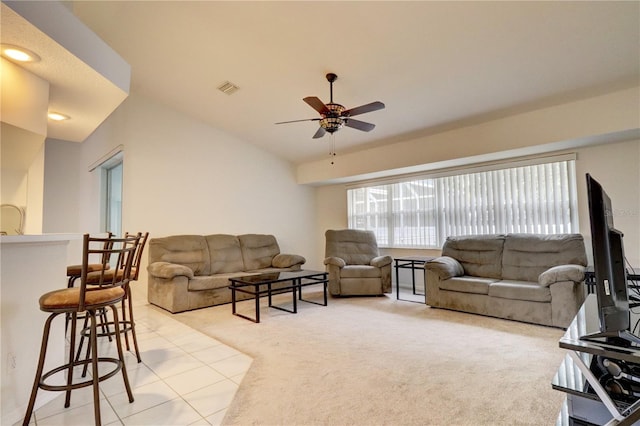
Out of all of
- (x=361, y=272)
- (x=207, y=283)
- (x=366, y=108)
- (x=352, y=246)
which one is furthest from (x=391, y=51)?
(x=207, y=283)

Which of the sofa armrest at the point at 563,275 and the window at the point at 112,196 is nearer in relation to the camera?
the sofa armrest at the point at 563,275

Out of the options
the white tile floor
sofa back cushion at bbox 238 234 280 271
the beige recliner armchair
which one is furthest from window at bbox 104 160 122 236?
the beige recliner armchair

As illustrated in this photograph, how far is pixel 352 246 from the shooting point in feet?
18.7

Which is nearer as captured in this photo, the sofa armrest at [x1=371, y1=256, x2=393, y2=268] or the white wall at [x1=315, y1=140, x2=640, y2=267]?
the white wall at [x1=315, y1=140, x2=640, y2=267]

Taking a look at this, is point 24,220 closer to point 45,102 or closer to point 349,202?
point 45,102

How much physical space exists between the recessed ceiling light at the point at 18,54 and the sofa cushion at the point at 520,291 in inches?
178

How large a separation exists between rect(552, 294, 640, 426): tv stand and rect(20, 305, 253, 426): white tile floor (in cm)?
171

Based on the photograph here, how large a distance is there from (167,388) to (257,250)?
3.65 metres

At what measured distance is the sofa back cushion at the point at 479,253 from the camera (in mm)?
4270

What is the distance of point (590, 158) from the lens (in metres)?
3.94

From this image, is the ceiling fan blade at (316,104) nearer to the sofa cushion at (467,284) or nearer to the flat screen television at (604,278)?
the flat screen television at (604,278)

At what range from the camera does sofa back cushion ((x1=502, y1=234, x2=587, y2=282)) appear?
147 inches

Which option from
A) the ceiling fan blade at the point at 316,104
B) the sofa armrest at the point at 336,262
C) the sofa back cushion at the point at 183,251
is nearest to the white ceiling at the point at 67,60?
the ceiling fan blade at the point at 316,104

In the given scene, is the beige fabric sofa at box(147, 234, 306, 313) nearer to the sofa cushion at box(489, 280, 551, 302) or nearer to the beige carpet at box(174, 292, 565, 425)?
the beige carpet at box(174, 292, 565, 425)
